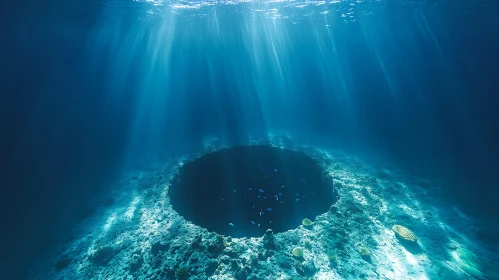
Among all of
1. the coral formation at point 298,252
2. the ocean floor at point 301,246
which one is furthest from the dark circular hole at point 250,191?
the coral formation at point 298,252

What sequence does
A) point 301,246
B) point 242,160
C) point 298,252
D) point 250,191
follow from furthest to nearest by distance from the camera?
1. point 242,160
2. point 250,191
3. point 301,246
4. point 298,252

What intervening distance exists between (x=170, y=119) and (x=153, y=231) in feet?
74.8

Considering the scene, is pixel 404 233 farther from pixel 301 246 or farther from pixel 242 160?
pixel 242 160

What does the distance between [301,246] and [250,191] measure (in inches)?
243

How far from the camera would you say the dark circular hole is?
39.3 ft

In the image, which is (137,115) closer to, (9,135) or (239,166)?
(9,135)

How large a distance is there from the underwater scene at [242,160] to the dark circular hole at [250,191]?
117 millimetres

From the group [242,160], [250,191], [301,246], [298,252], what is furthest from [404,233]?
[242,160]

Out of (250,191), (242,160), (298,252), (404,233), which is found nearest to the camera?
(298,252)

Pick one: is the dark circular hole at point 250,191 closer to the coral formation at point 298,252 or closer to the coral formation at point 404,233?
the coral formation at point 298,252

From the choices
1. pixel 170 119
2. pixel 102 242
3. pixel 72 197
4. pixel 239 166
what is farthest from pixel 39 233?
pixel 170 119

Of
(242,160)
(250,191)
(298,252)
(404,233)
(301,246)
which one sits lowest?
(250,191)

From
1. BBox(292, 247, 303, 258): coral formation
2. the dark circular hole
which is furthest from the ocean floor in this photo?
the dark circular hole

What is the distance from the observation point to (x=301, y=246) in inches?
339
